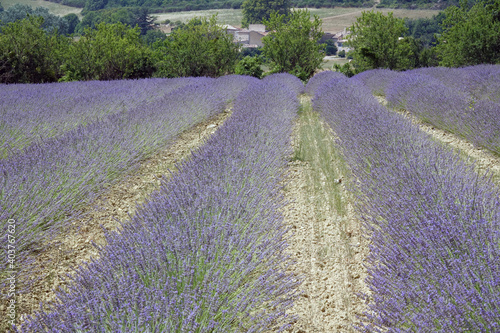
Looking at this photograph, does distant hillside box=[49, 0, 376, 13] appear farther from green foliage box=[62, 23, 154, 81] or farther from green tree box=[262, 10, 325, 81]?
green tree box=[262, 10, 325, 81]

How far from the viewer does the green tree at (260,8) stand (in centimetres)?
5278

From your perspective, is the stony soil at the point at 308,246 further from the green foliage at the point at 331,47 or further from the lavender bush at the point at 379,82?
the green foliage at the point at 331,47

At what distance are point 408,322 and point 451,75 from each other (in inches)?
326

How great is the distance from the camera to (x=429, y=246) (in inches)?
58.7

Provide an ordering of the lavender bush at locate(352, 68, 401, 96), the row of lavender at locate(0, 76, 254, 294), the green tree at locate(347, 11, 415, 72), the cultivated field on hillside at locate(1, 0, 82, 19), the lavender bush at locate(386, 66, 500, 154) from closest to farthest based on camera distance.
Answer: the row of lavender at locate(0, 76, 254, 294), the lavender bush at locate(386, 66, 500, 154), the lavender bush at locate(352, 68, 401, 96), the green tree at locate(347, 11, 415, 72), the cultivated field on hillside at locate(1, 0, 82, 19)

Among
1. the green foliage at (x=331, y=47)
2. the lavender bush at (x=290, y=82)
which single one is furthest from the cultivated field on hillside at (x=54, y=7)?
the lavender bush at (x=290, y=82)

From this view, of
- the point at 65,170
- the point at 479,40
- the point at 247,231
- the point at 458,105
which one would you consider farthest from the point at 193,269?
the point at 479,40

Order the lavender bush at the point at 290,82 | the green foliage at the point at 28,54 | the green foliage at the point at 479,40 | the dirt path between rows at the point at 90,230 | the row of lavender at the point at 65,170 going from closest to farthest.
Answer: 1. the dirt path between rows at the point at 90,230
2. the row of lavender at the point at 65,170
3. the lavender bush at the point at 290,82
4. the green foliage at the point at 28,54
5. the green foliage at the point at 479,40

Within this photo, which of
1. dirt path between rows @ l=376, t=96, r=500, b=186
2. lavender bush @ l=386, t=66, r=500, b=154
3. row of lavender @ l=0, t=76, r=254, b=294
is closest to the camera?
row of lavender @ l=0, t=76, r=254, b=294

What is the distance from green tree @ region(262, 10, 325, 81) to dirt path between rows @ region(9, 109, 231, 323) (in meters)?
12.4

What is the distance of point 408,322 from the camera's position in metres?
1.34

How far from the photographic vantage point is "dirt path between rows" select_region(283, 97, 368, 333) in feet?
5.58

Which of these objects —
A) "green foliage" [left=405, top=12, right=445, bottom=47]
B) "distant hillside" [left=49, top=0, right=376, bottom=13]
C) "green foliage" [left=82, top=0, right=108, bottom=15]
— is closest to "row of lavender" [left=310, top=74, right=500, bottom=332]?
"green foliage" [left=405, top=12, right=445, bottom=47]

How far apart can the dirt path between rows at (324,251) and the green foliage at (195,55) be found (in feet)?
38.3
